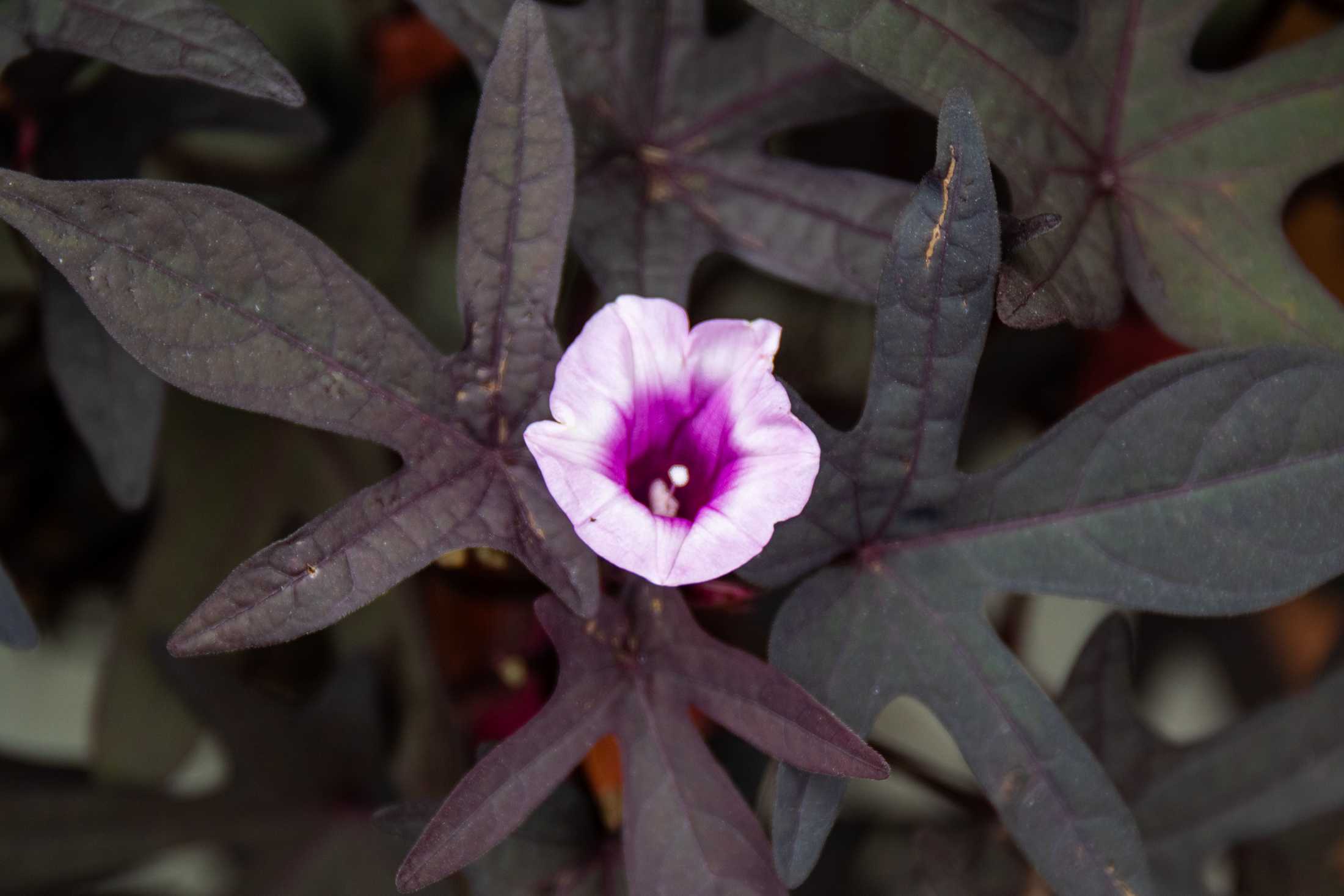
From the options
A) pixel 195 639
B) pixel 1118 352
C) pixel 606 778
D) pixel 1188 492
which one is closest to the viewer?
pixel 195 639

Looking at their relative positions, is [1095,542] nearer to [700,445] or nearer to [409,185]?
[700,445]

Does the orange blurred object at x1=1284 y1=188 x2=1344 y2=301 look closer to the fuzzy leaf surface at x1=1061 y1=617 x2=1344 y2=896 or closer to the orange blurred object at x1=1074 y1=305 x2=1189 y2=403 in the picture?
the orange blurred object at x1=1074 y1=305 x2=1189 y2=403

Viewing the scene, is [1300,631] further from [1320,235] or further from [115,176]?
[115,176]

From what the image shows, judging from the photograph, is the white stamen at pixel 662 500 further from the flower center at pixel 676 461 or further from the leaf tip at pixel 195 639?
the leaf tip at pixel 195 639

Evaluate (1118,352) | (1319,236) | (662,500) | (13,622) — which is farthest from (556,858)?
(1319,236)

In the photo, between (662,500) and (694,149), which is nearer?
(662,500)

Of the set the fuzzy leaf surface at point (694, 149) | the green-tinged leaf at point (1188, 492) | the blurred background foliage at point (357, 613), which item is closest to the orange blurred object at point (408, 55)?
the blurred background foliage at point (357, 613)

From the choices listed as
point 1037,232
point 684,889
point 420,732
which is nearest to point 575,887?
point 684,889
